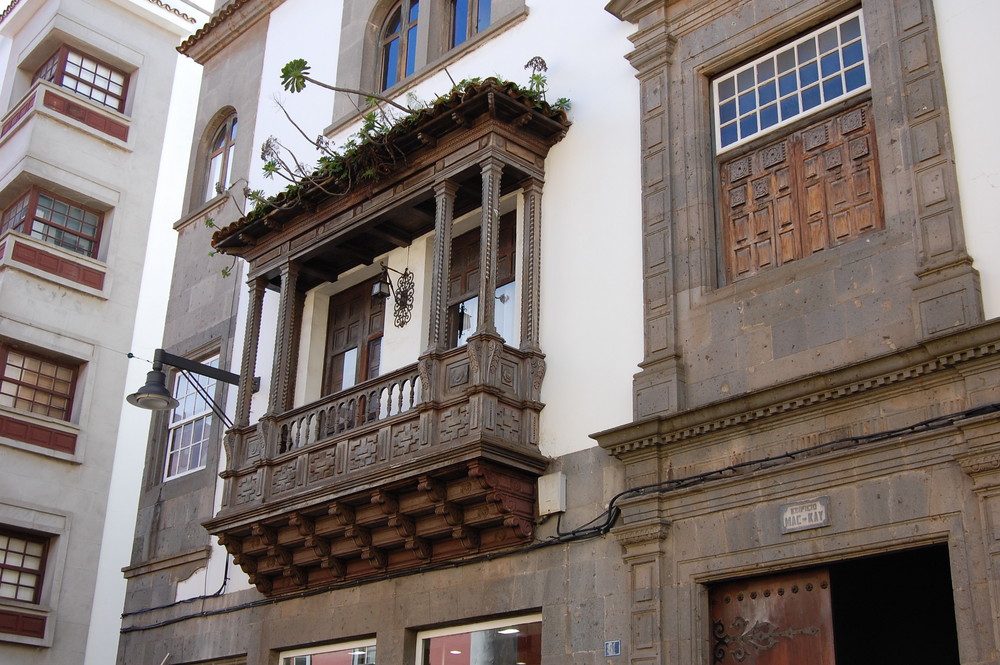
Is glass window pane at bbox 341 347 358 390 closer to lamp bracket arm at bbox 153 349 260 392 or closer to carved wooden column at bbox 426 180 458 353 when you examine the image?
lamp bracket arm at bbox 153 349 260 392

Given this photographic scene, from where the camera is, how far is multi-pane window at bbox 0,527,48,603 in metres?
18.0

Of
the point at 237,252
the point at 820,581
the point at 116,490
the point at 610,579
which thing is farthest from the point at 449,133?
the point at 116,490

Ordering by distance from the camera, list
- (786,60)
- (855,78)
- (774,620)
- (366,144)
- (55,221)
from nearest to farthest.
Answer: (774,620), (855,78), (786,60), (366,144), (55,221)

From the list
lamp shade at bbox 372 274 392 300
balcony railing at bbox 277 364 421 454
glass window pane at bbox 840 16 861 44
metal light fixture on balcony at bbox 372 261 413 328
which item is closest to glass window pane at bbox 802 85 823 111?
glass window pane at bbox 840 16 861 44

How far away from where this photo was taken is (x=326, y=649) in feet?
39.9

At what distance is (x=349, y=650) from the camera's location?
39.1 feet

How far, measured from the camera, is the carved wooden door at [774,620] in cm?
854

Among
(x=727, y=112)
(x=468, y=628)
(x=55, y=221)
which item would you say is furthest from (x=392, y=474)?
(x=55, y=221)

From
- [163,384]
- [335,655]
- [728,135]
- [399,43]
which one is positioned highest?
[399,43]

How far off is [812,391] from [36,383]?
572 inches

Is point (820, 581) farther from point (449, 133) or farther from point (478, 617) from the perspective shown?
point (449, 133)

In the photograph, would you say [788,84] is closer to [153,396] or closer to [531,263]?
[531,263]

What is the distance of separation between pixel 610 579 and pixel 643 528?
54cm

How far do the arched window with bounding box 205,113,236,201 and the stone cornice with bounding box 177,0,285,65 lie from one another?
133cm
